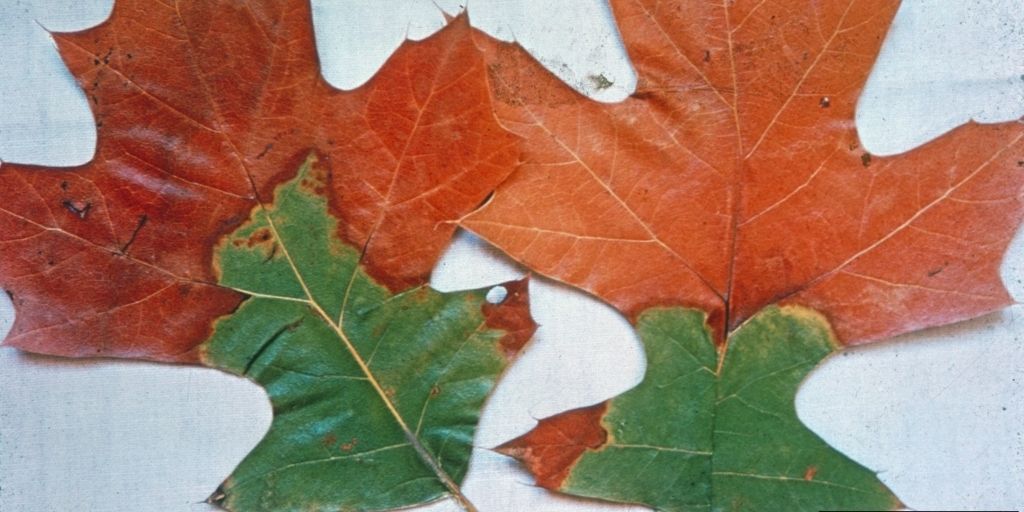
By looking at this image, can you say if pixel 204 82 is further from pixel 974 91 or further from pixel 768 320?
pixel 974 91

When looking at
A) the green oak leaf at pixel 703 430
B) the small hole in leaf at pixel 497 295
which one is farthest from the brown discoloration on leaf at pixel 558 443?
the small hole in leaf at pixel 497 295

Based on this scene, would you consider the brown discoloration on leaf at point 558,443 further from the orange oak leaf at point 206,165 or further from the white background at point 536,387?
the orange oak leaf at point 206,165

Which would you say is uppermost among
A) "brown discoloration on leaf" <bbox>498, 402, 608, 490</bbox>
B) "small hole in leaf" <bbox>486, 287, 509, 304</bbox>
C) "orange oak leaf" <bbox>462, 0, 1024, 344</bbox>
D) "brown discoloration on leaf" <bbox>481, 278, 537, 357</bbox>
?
"orange oak leaf" <bbox>462, 0, 1024, 344</bbox>

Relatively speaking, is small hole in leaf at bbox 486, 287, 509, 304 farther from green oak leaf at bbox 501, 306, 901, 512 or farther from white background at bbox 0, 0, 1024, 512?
green oak leaf at bbox 501, 306, 901, 512

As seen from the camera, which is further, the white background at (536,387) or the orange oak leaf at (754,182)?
the white background at (536,387)

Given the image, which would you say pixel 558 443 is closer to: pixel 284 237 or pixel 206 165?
pixel 284 237

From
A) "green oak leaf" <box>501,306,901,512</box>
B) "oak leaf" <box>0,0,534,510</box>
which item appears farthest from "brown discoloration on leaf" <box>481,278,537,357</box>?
"green oak leaf" <box>501,306,901,512</box>
